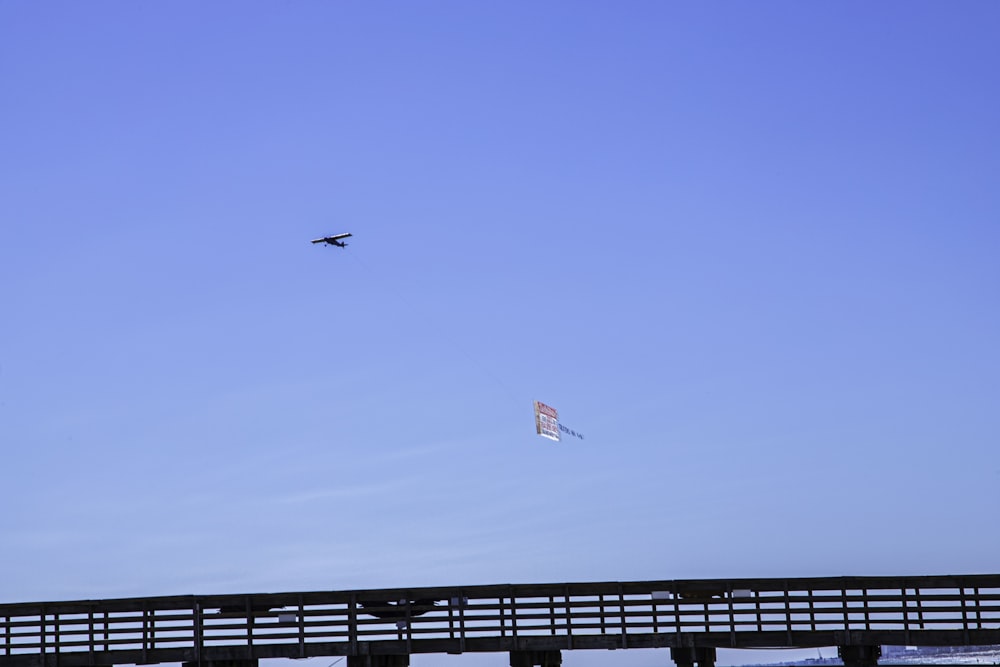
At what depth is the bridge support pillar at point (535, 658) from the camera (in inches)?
1144

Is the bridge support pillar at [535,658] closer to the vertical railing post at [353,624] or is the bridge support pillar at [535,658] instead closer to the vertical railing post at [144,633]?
the vertical railing post at [353,624]

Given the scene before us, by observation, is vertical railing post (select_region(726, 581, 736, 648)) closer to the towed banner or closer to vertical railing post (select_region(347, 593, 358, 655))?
vertical railing post (select_region(347, 593, 358, 655))

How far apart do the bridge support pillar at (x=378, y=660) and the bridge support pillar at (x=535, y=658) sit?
2.19 meters

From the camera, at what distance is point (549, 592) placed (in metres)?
28.5

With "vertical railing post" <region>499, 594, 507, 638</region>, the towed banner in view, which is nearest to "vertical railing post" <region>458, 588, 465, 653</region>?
"vertical railing post" <region>499, 594, 507, 638</region>

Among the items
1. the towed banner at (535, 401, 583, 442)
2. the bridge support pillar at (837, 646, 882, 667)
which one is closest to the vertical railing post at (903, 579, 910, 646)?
the bridge support pillar at (837, 646, 882, 667)

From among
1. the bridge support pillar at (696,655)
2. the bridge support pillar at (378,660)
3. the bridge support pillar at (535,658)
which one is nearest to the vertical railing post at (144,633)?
the bridge support pillar at (378,660)

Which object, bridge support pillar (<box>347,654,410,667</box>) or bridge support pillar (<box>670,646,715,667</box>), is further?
bridge support pillar (<box>347,654,410,667</box>)

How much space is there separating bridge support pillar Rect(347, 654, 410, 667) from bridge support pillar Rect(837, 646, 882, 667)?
8.63 meters

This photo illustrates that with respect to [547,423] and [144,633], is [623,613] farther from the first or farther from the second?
[547,423]

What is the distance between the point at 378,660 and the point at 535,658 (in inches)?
124

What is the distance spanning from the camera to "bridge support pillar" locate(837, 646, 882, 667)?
28.0 metres

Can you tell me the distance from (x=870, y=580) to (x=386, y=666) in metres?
9.67

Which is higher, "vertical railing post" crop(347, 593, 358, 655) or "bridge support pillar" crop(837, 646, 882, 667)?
"vertical railing post" crop(347, 593, 358, 655)
